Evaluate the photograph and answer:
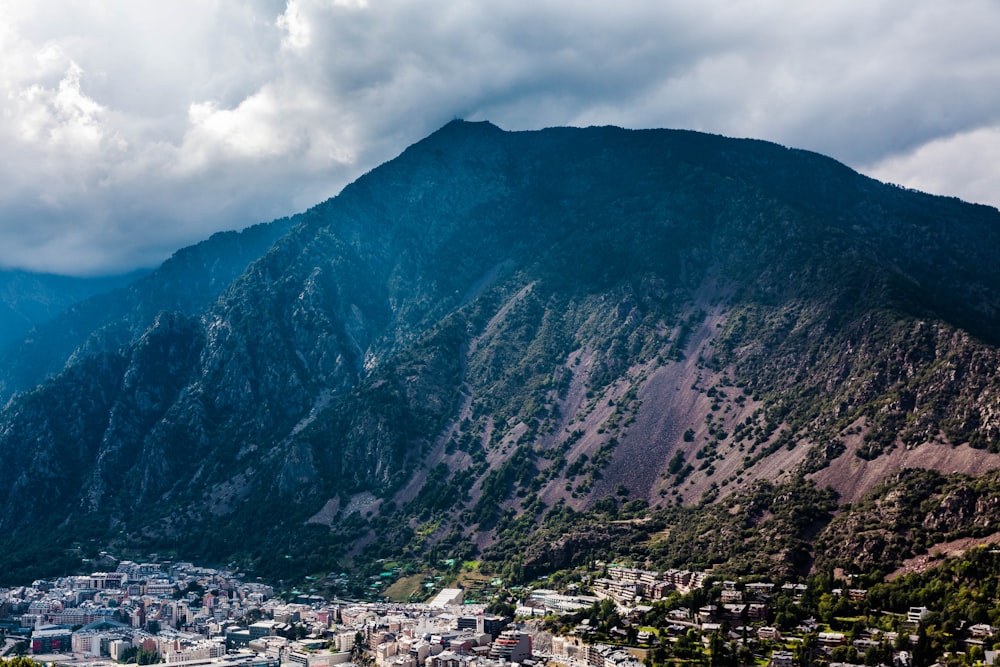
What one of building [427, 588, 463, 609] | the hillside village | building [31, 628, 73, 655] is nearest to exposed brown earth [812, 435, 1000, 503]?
the hillside village

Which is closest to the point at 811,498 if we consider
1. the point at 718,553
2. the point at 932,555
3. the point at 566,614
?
the point at 718,553

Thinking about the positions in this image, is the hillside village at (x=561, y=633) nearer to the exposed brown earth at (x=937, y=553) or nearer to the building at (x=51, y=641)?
the building at (x=51, y=641)

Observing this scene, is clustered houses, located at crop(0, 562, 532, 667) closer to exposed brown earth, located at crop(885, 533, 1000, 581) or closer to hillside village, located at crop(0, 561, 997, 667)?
hillside village, located at crop(0, 561, 997, 667)

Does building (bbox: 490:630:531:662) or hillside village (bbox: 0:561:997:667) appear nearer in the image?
hillside village (bbox: 0:561:997:667)

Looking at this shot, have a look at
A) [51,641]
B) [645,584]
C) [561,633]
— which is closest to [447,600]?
[645,584]

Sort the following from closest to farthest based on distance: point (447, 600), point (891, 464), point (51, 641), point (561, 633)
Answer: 1. point (561, 633)
2. point (891, 464)
3. point (51, 641)
4. point (447, 600)

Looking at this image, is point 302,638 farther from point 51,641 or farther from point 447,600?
point 51,641
